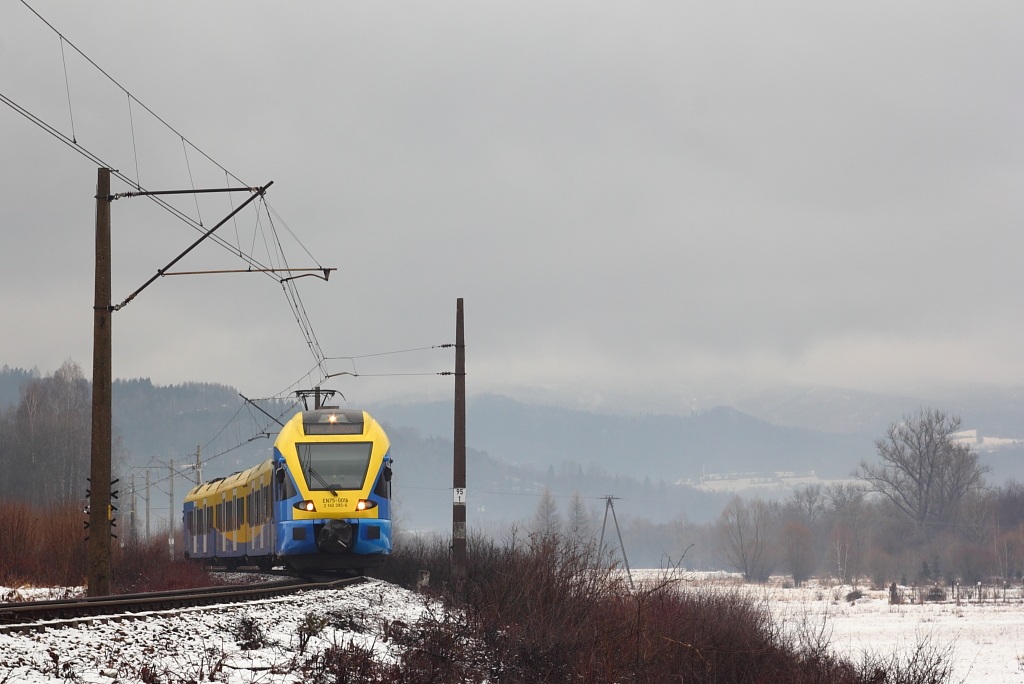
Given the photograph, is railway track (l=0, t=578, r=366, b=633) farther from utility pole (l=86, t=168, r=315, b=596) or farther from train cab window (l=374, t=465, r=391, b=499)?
train cab window (l=374, t=465, r=391, b=499)

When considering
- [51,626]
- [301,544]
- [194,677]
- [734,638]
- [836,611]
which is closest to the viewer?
[194,677]

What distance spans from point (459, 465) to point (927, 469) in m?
118

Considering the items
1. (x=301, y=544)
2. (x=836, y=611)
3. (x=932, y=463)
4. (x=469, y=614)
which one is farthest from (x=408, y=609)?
(x=932, y=463)

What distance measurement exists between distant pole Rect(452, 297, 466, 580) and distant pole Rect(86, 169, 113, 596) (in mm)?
9408

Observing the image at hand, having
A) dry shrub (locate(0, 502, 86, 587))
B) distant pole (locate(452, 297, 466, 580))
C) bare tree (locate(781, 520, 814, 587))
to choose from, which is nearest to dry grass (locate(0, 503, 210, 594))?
dry shrub (locate(0, 502, 86, 587))

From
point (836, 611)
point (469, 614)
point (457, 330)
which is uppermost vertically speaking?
point (457, 330)

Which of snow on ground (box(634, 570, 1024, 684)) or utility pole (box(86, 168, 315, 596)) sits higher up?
utility pole (box(86, 168, 315, 596))

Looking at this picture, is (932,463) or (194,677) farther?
(932,463)

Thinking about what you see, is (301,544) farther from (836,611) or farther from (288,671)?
(836,611)

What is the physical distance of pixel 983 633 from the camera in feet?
191

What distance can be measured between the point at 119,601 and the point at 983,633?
5198 cm

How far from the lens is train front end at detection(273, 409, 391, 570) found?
2558 centimetres

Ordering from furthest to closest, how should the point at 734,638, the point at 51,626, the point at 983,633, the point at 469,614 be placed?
the point at 983,633
the point at 734,638
the point at 469,614
the point at 51,626

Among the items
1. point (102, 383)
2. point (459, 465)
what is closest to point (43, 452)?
point (459, 465)
